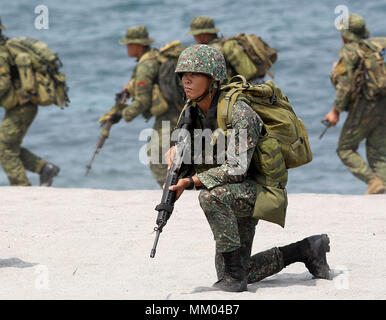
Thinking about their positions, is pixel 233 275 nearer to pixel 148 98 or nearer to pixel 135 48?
pixel 148 98

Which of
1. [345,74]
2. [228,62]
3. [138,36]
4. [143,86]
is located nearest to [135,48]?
[138,36]

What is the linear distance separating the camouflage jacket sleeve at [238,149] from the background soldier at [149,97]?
5.01m

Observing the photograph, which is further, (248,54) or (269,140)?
(248,54)

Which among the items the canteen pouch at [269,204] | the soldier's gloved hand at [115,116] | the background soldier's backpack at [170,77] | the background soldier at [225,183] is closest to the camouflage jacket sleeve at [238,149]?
the background soldier at [225,183]

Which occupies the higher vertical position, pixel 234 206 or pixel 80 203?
pixel 234 206

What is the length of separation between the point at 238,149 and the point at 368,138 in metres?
5.50

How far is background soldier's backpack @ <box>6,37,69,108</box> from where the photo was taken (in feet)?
34.7

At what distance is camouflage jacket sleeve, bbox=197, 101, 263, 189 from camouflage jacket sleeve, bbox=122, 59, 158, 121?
196 inches

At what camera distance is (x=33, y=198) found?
29.8ft

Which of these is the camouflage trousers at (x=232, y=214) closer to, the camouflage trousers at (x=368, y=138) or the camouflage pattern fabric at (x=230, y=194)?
the camouflage pattern fabric at (x=230, y=194)

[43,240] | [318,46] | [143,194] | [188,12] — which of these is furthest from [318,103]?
[43,240]

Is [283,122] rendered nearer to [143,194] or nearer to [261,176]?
[261,176]

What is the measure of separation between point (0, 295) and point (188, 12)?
24.8 m

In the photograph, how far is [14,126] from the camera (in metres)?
11.1
